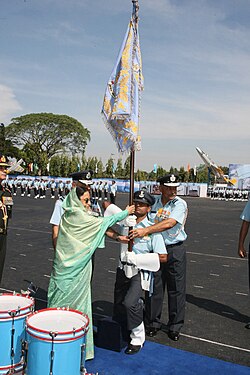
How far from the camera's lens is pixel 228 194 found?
47.3 meters

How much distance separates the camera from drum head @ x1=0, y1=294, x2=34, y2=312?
3131mm

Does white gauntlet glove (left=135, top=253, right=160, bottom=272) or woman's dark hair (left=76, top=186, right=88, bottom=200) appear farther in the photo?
white gauntlet glove (left=135, top=253, right=160, bottom=272)

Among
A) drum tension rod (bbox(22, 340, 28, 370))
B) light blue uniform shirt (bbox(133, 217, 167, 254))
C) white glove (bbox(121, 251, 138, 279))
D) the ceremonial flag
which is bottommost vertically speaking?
drum tension rod (bbox(22, 340, 28, 370))

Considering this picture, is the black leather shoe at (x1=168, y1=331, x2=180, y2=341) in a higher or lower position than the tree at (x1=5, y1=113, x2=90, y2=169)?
lower

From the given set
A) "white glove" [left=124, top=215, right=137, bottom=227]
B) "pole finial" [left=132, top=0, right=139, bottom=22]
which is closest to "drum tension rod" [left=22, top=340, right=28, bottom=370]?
"white glove" [left=124, top=215, right=137, bottom=227]

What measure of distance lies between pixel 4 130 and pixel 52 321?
193 ft

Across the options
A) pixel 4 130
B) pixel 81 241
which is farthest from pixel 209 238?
pixel 4 130

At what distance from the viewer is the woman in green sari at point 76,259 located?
11.9 ft

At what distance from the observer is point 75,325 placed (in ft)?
9.45

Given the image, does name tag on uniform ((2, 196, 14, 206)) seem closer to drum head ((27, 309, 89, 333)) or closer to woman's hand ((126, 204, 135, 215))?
woman's hand ((126, 204, 135, 215))

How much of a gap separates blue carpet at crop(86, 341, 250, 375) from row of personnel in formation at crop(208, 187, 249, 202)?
145 feet

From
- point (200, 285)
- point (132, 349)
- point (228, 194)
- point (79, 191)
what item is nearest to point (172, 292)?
point (132, 349)

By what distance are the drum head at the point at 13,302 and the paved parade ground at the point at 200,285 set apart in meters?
1.87

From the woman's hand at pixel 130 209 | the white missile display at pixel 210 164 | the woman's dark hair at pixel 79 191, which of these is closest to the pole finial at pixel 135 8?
the woman's dark hair at pixel 79 191
